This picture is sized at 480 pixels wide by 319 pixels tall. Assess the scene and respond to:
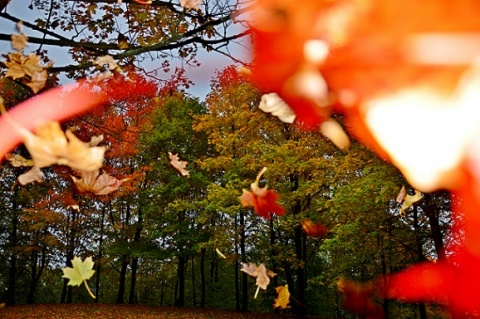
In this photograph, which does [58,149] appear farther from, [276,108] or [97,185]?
[276,108]

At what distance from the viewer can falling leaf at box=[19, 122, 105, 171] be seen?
2.25 meters

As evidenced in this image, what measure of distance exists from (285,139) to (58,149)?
13238 mm

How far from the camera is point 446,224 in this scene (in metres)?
8.90

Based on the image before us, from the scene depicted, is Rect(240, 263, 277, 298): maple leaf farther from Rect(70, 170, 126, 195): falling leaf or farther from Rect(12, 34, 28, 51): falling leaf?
Rect(12, 34, 28, 51): falling leaf

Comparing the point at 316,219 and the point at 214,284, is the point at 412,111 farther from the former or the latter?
the point at 214,284

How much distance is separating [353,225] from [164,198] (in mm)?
11308

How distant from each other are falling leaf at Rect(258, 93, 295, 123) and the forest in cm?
2

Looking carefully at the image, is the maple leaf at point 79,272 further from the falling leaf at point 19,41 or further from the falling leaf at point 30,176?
the falling leaf at point 19,41

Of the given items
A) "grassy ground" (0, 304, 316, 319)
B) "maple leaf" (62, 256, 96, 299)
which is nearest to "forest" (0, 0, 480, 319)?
"maple leaf" (62, 256, 96, 299)

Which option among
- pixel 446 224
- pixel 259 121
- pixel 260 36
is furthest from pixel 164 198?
pixel 260 36

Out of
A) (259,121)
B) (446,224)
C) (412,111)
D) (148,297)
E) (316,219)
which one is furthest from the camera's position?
(148,297)

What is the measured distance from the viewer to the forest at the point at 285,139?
350cm

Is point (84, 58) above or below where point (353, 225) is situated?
above

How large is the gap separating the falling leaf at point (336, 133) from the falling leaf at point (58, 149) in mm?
8462
